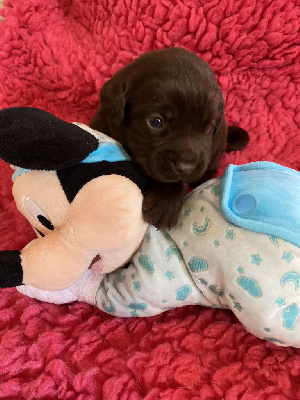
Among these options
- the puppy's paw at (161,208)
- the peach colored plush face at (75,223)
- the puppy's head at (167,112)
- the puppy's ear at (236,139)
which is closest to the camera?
the peach colored plush face at (75,223)

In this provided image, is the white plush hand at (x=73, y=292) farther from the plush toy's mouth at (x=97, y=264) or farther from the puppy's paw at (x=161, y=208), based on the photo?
the puppy's paw at (x=161, y=208)

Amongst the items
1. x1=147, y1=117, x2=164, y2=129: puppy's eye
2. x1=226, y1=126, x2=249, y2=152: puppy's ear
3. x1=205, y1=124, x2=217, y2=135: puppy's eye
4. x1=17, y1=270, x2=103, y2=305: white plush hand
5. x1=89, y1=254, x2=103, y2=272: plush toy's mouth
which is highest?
x1=147, y1=117, x2=164, y2=129: puppy's eye

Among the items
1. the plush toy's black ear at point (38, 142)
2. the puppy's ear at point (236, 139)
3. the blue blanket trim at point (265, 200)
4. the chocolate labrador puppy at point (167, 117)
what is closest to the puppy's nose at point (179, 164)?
the chocolate labrador puppy at point (167, 117)

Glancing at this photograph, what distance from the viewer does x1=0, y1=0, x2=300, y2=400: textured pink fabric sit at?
0.84 metres

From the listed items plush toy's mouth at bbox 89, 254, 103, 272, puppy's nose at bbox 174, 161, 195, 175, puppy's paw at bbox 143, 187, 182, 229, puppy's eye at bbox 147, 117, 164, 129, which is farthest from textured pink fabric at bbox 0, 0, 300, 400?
puppy's eye at bbox 147, 117, 164, 129

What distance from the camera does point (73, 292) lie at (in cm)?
104

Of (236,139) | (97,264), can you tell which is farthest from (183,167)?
(236,139)

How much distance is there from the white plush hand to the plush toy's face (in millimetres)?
153

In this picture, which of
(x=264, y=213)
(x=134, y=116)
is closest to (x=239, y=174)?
(x=264, y=213)

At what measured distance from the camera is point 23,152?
81 centimetres

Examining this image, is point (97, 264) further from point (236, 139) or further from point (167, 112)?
point (236, 139)

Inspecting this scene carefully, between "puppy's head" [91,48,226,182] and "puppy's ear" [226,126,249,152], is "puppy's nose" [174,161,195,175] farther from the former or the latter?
"puppy's ear" [226,126,249,152]

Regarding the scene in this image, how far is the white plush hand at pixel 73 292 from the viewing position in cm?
102

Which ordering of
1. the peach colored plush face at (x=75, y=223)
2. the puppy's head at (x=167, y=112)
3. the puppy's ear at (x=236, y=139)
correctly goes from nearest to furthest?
the peach colored plush face at (x=75, y=223) < the puppy's head at (x=167, y=112) < the puppy's ear at (x=236, y=139)
